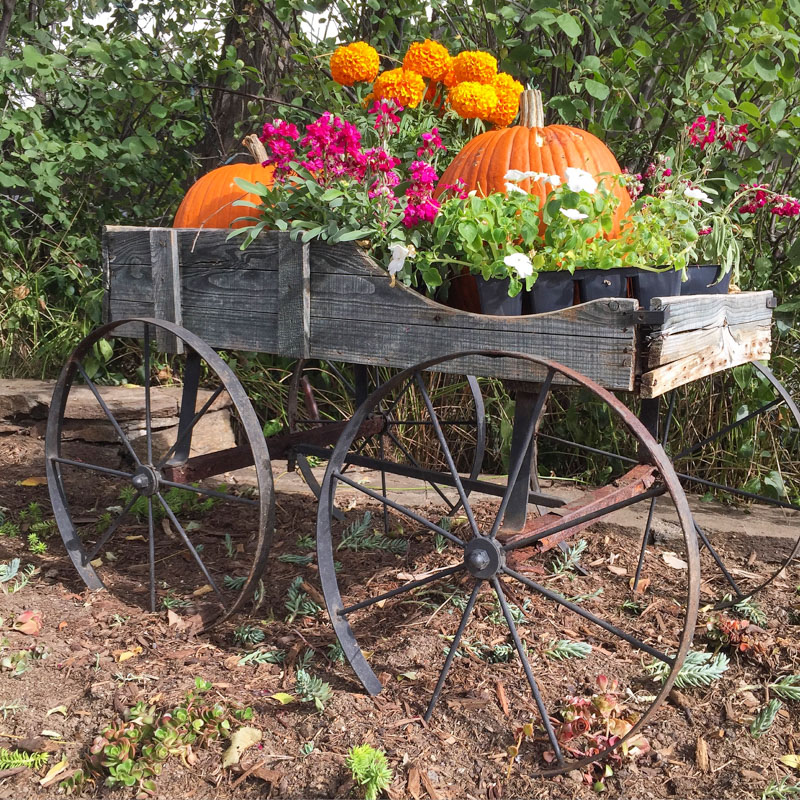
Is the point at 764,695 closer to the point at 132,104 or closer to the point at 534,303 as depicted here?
the point at 534,303

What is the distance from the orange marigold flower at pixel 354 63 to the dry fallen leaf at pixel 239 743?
2.09 metres

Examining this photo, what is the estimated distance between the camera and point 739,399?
376cm

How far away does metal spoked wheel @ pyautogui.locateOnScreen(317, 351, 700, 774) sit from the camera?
1988mm

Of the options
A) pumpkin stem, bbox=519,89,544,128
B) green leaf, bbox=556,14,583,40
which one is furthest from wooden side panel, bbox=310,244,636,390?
green leaf, bbox=556,14,583,40

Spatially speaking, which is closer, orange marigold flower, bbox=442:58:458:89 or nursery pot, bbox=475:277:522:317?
nursery pot, bbox=475:277:522:317

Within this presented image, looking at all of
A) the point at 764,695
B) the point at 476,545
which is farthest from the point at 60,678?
the point at 764,695

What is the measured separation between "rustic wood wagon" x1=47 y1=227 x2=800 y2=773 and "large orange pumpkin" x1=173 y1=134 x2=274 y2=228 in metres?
0.30

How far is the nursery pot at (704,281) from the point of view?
236 cm

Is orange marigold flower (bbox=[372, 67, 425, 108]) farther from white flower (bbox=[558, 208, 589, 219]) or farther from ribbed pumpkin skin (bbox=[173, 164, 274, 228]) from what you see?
white flower (bbox=[558, 208, 589, 219])

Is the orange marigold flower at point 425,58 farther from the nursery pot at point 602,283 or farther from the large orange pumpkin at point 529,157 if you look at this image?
the nursery pot at point 602,283

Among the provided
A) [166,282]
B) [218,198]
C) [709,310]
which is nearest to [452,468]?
[709,310]

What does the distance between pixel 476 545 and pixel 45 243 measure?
157 inches

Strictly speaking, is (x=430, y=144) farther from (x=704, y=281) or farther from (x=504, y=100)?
(x=704, y=281)

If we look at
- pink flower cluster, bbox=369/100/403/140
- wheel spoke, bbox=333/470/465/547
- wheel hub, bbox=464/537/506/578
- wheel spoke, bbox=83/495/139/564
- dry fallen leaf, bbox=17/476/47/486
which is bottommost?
dry fallen leaf, bbox=17/476/47/486
